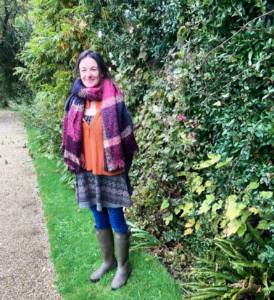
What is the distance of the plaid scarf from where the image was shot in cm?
191

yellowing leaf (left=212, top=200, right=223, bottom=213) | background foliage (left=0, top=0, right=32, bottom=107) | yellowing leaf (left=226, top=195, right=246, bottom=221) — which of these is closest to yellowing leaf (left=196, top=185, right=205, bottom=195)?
yellowing leaf (left=212, top=200, right=223, bottom=213)

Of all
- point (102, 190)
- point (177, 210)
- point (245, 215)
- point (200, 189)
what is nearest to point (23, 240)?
point (102, 190)

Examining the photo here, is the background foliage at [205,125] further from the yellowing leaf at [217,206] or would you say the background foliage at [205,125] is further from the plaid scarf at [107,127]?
the plaid scarf at [107,127]

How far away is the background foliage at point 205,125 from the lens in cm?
178

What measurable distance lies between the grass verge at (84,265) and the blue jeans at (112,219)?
1.71ft

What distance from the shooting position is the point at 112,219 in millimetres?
2256

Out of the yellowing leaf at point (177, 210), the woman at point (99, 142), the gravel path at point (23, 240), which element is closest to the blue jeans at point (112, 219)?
the woman at point (99, 142)

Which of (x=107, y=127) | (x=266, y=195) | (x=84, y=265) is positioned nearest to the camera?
(x=266, y=195)

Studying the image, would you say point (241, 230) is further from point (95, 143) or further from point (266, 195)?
point (95, 143)

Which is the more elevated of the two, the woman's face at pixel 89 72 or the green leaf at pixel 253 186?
the woman's face at pixel 89 72

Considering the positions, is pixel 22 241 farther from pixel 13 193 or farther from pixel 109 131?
pixel 109 131

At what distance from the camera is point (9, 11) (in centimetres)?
1555

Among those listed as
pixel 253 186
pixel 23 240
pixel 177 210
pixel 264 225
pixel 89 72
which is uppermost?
pixel 89 72

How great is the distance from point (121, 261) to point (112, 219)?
17.0 inches
